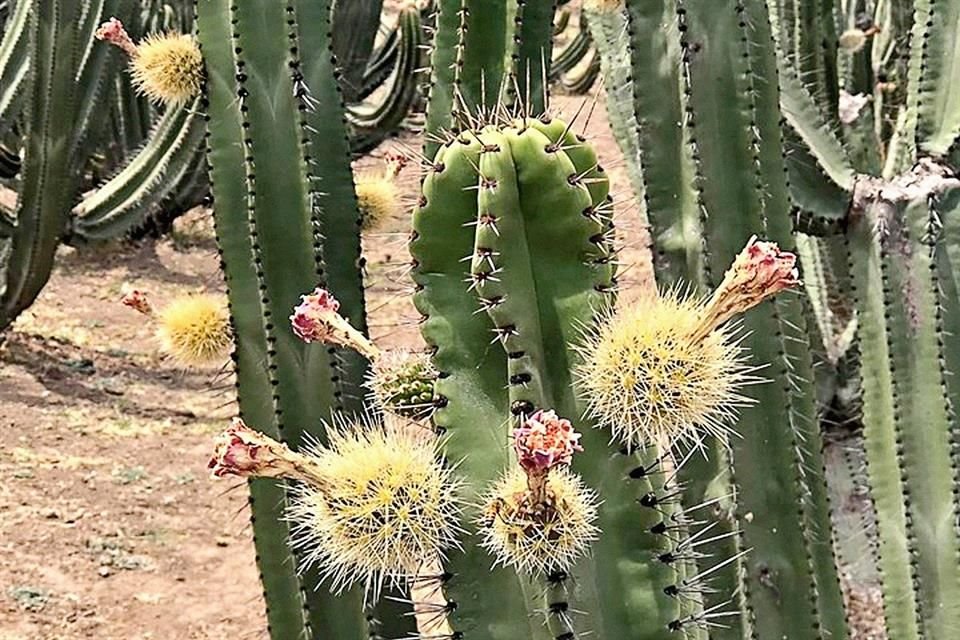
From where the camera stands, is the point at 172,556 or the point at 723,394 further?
the point at 172,556

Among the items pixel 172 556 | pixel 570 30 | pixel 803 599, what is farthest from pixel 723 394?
pixel 570 30

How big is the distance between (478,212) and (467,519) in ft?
1.09

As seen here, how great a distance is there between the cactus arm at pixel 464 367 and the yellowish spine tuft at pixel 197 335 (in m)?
1.15

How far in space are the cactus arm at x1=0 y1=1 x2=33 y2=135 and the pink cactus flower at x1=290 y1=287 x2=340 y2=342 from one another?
444 centimetres

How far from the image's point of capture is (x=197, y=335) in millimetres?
2432

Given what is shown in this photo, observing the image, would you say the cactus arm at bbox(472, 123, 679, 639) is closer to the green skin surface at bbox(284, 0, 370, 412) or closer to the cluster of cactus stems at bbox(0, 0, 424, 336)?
the green skin surface at bbox(284, 0, 370, 412)

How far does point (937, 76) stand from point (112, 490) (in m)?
3.67

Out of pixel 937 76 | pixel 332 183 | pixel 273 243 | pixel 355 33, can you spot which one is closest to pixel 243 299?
pixel 273 243

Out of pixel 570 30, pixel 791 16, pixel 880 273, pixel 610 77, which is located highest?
pixel 570 30

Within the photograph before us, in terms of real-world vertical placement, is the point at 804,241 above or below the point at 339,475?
above

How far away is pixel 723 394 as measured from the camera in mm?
1204

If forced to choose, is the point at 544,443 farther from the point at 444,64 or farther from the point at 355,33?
the point at 355,33

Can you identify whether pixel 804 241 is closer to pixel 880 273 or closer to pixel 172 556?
pixel 880 273

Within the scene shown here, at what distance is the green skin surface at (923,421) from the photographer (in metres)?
2.64
